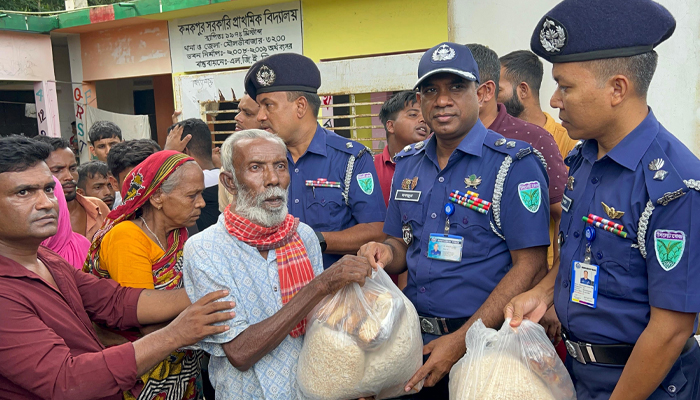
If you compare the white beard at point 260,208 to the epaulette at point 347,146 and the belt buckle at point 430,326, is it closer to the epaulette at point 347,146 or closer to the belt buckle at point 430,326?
the belt buckle at point 430,326

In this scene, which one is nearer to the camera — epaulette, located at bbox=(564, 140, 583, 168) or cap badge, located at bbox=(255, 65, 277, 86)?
epaulette, located at bbox=(564, 140, 583, 168)

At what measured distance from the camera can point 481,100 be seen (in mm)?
3092

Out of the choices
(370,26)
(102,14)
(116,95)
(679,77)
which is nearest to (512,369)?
(679,77)

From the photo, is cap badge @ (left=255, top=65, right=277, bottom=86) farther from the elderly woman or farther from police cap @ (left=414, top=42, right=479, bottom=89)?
police cap @ (left=414, top=42, right=479, bottom=89)

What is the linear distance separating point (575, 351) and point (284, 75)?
7.20 ft

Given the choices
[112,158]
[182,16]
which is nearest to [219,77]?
[182,16]

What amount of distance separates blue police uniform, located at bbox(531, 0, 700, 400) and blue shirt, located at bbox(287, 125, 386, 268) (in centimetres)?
132

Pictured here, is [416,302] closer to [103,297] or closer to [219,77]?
[103,297]

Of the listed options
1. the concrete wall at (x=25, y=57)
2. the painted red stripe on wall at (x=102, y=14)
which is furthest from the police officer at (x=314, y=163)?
the concrete wall at (x=25, y=57)

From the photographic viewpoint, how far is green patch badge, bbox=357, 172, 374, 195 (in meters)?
3.06

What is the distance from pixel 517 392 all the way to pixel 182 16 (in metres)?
9.05

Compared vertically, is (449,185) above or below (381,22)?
below

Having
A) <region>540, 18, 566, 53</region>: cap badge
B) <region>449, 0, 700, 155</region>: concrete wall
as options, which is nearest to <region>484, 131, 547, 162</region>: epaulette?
<region>540, 18, 566, 53</region>: cap badge

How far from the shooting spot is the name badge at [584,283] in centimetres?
182
